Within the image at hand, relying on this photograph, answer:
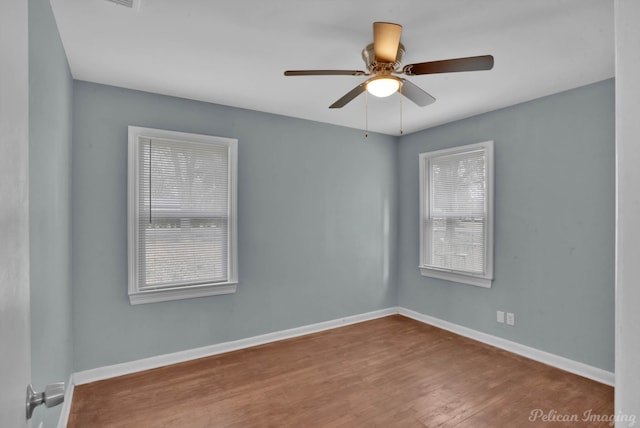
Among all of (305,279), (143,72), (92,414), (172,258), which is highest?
(143,72)

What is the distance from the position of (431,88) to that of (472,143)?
115cm

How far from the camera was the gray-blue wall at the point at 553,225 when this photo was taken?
9.25 ft

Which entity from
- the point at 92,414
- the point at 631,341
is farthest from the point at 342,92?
the point at 92,414

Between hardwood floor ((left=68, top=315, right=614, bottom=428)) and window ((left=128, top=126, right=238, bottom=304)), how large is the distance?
2.47 ft

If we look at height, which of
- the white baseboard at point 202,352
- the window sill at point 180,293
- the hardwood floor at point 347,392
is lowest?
the hardwood floor at point 347,392

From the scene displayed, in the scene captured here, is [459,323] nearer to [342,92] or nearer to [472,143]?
[472,143]

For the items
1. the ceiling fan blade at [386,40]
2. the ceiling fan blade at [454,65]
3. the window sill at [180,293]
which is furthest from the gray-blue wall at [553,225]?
the window sill at [180,293]

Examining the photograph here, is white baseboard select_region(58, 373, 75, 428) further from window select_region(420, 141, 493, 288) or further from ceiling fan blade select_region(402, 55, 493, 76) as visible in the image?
window select_region(420, 141, 493, 288)

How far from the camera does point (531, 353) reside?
3.26 metres

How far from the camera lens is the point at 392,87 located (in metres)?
2.17

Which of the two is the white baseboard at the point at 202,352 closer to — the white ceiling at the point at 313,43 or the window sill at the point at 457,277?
the window sill at the point at 457,277

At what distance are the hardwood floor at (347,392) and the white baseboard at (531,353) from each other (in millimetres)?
94

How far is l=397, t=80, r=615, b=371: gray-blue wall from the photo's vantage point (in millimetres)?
2818

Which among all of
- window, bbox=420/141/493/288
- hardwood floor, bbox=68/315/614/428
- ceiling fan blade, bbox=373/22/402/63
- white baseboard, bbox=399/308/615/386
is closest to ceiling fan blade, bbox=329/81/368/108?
ceiling fan blade, bbox=373/22/402/63
